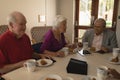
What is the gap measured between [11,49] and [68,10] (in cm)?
291

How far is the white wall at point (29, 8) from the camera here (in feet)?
9.17

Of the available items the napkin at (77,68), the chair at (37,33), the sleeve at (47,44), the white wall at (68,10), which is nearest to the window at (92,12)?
the white wall at (68,10)

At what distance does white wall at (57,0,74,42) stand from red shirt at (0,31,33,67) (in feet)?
8.76

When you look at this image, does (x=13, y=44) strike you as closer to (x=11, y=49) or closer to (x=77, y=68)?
(x=11, y=49)

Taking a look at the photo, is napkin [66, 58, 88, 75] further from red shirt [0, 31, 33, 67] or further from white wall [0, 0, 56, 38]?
white wall [0, 0, 56, 38]

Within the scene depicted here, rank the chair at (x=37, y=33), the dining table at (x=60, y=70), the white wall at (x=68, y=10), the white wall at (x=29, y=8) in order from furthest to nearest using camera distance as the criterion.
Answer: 1. the white wall at (x=68, y=10)
2. the chair at (x=37, y=33)
3. the white wall at (x=29, y=8)
4. the dining table at (x=60, y=70)

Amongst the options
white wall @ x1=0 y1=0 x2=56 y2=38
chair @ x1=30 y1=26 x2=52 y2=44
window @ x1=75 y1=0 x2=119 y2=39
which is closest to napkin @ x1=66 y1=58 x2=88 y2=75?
chair @ x1=30 y1=26 x2=52 y2=44

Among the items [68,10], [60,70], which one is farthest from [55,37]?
[68,10]

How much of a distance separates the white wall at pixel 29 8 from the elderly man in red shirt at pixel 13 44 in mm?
1163

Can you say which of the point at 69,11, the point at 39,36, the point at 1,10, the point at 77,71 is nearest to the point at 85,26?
the point at 69,11

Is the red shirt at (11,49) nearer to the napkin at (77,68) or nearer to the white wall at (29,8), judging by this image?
the napkin at (77,68)

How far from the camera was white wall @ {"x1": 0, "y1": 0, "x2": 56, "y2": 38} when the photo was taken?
9.17 feet

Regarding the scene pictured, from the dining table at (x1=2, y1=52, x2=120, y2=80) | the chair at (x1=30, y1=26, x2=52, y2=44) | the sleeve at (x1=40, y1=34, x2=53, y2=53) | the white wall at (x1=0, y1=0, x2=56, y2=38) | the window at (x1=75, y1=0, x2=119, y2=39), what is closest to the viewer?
the dining table at (x1=2, y1=52, x2=120, y2=80)

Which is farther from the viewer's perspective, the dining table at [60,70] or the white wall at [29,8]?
the white wall at [29,8]
